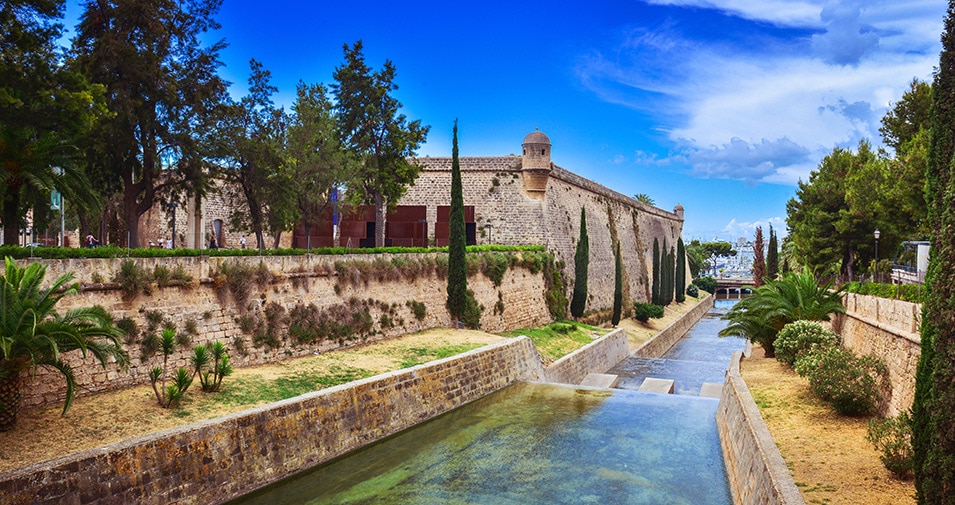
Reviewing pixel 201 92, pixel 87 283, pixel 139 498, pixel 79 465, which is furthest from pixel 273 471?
pixel 201 92

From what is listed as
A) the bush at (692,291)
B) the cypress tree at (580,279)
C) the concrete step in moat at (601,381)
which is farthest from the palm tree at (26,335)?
the bush at (692,291)

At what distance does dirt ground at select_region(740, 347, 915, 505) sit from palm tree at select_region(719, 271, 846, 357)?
393cm

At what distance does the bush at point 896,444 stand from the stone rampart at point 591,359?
40.3 ft

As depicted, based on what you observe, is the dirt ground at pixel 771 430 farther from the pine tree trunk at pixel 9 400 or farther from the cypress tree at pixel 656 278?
the cypress tree at pixel 656 278

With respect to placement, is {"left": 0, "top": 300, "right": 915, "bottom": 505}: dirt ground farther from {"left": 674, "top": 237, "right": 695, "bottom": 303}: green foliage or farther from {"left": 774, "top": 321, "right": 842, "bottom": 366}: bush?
{"left": 674, "top": 237, "right": 695, "bottom": 303}: green foliage

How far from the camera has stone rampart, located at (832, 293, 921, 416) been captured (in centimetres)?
1023

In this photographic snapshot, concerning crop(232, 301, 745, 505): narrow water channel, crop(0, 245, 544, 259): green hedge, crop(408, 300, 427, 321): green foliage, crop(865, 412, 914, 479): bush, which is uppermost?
crop(0, 245, 544, 259): green hedge

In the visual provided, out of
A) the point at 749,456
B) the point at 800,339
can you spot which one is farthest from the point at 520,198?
the point at 749,456

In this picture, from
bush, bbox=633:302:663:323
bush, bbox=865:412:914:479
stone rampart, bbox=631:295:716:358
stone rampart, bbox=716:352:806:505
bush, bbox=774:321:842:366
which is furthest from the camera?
bush, bbox=633:302:663:323

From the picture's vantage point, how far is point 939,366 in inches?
257

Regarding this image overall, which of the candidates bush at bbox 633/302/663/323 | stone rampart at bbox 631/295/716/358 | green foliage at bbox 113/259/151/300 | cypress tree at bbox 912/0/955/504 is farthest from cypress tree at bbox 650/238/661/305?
cypress tree at bbox 912/0/955/504

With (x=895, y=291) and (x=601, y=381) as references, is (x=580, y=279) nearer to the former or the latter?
(x=601, y=381)

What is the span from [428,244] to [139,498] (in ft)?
81.7

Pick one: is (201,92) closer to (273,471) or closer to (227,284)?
(227,284)
